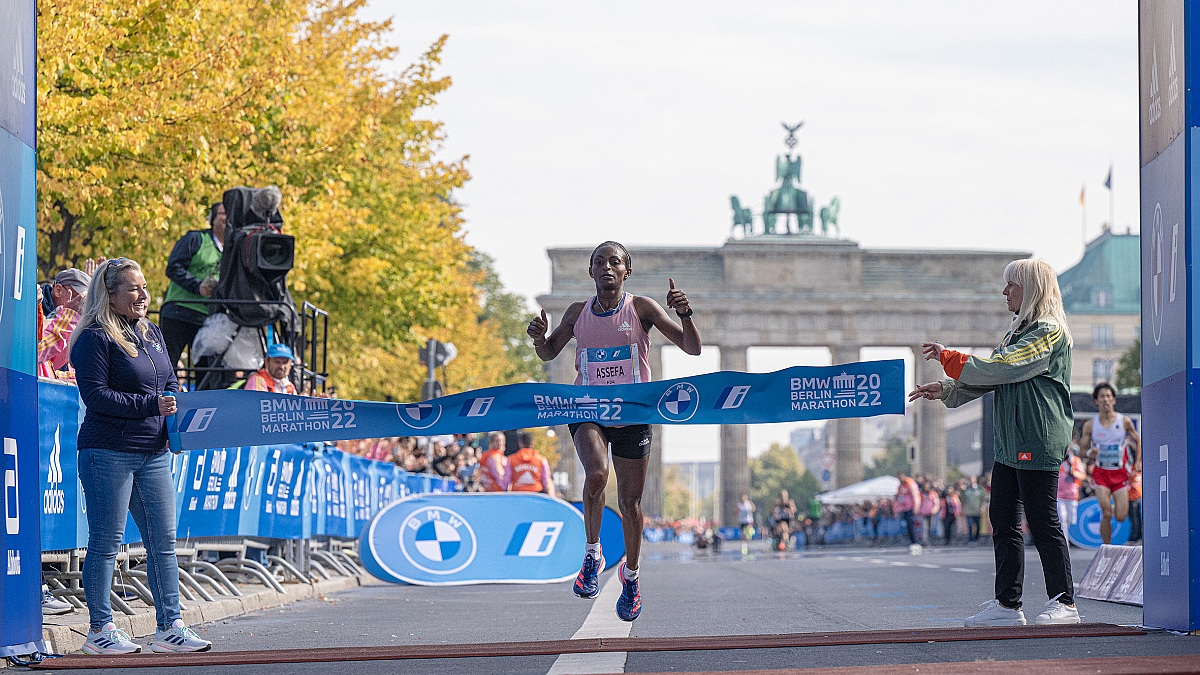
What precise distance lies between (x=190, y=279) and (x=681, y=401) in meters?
6.76

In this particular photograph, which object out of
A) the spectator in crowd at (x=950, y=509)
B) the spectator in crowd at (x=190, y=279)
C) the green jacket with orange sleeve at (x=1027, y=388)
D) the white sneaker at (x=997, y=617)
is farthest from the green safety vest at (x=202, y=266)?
the spectator in crowd at (x=950, y=509)

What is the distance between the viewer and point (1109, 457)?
17359 millimetres

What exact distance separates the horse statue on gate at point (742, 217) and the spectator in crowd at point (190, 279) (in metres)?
69.4

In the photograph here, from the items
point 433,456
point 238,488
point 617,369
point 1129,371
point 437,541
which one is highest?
point 1129,371

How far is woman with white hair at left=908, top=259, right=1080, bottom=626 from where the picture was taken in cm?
870

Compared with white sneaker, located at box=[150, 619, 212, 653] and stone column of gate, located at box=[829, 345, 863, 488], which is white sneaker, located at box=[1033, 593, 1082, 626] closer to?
white sneaker, located at box=[150, 619, 212, 653]

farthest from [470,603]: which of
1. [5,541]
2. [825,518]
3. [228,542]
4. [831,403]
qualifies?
[825,518]

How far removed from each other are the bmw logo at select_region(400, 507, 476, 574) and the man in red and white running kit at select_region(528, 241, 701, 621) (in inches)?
257

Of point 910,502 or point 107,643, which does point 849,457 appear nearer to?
point 910,502

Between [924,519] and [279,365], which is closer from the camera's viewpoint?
[279,365]

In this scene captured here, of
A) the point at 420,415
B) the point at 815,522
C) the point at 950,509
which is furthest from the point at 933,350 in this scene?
the point at 815,522

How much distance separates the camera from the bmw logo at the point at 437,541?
15328mm

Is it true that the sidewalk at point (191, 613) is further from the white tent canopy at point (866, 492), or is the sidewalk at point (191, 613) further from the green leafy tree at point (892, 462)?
the green leafy tree at point (892, 462)

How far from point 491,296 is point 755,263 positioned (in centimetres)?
1274
